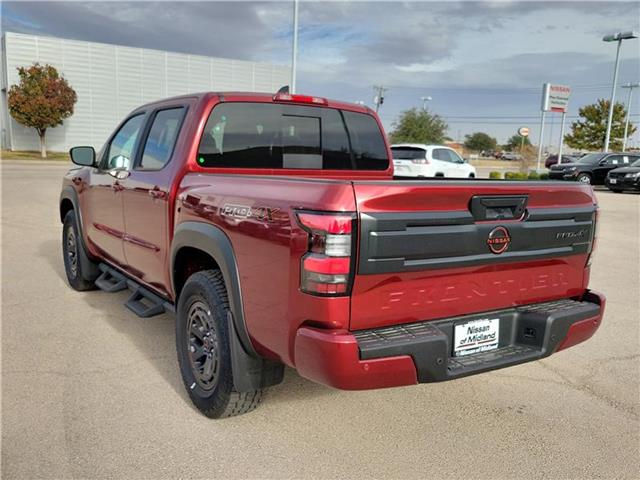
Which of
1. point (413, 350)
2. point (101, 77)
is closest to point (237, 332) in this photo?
point (413, 350)

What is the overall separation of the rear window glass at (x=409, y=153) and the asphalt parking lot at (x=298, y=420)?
1477cm

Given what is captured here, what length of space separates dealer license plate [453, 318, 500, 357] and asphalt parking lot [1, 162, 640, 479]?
595 mm

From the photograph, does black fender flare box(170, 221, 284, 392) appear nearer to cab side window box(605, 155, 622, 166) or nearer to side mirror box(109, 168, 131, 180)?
side mirror box(109, 168, 131, 180)

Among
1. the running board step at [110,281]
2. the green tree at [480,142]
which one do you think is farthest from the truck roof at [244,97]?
the green tree at [480,142]

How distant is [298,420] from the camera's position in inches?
Answer: 126

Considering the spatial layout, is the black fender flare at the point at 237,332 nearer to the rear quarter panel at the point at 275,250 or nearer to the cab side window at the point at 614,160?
the rear quarter panel at the point at 275,250

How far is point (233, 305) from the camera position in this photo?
2828mm

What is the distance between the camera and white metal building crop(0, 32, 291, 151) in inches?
1531

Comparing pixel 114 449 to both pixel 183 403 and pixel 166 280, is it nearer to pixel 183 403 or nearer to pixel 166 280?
pixel 183 403

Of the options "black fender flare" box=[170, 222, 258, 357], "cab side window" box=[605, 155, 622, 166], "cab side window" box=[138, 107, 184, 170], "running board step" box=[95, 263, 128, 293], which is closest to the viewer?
"black fender flare" box=[170, 222, 258, 357]

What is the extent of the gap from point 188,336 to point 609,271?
628cm

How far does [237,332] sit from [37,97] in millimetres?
37227

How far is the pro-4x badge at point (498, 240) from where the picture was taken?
265 centimetres

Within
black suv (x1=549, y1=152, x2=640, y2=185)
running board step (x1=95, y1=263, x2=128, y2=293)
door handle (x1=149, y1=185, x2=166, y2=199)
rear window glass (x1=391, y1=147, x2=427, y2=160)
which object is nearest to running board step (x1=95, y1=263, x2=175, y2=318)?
running board step (x1=95, y1=263, x2=128, y2=293)
